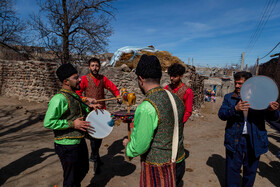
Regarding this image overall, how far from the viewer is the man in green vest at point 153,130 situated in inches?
53.7

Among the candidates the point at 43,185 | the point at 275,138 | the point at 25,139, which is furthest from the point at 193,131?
the point at 25,139

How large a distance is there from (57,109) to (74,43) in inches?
384

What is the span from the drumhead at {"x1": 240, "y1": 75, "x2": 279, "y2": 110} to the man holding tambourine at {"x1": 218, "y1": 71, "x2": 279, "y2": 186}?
0.61 ft

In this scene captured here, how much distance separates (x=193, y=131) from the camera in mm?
6883

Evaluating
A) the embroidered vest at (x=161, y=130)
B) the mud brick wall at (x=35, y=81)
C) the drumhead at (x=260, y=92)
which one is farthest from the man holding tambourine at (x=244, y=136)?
the mud brick wall at (x=35, y=81)

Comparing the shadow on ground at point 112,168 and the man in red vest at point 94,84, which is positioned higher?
the man in red vest at point 94,84

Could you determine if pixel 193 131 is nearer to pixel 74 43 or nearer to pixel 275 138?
pixel 275 138

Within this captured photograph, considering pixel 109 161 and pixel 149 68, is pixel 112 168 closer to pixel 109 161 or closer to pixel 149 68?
pixel 109 161

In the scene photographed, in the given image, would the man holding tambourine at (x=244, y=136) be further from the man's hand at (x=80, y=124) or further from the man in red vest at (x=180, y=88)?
the man's hand at (x=80, y=124)

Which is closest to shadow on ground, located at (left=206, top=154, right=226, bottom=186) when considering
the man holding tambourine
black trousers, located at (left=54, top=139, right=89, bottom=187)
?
the man holding tambourine

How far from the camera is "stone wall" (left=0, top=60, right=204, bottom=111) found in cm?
849

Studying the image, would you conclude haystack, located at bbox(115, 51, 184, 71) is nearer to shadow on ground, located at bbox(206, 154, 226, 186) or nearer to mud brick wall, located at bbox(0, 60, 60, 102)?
mud brick wall, located at bbox(0, 60, 60, 102)

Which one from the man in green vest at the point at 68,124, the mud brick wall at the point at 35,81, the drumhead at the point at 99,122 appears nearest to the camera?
the man in green vest at the point at 68,124

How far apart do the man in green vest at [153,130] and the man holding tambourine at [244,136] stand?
1.28m
